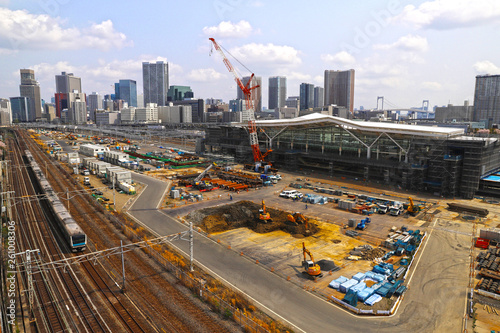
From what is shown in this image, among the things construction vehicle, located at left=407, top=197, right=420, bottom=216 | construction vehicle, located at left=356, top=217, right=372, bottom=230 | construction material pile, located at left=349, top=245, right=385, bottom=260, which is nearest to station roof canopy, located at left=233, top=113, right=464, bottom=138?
construction vehicle, located at left=407, top=197, right=420, bottom=216

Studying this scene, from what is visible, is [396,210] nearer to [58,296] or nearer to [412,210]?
[412,210]

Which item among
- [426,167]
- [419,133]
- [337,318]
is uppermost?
[419,133]

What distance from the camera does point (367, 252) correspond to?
3162 cm

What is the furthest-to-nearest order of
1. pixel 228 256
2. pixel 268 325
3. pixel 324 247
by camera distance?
1. pixel 324 247
2. pixel 228 256
3. pixel 268 325

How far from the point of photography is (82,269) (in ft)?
92.2

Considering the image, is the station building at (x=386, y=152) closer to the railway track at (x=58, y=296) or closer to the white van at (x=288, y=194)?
the white van at (x=288, y=194)

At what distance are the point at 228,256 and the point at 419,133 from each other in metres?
43.8

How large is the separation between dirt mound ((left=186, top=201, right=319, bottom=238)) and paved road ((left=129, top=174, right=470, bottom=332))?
4410 millimetres

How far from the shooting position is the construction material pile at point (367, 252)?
30866 mm

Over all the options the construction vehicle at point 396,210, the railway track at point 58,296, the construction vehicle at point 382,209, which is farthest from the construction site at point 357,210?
the railway track at point 58,296

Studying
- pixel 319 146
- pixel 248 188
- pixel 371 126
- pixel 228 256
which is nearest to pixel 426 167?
pixel 371 126

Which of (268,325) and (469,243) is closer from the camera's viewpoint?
(268,325)

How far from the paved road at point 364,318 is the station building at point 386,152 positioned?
72.4ft

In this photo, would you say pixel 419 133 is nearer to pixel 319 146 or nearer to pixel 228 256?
pixel 319 146
